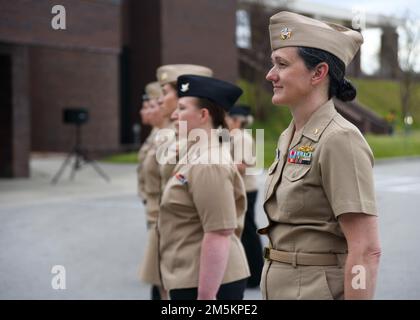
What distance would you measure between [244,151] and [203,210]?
3.39 m

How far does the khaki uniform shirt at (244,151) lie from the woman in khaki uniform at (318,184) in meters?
4.12

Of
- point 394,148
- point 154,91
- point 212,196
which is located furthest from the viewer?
point 394,148

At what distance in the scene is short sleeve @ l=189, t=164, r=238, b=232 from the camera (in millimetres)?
3258

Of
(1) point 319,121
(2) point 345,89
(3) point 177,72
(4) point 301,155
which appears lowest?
(4) point 301,155

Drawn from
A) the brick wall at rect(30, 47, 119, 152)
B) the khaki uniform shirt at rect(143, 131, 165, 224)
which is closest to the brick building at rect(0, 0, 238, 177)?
the brick wall at rect(30, 47, 119, 152)

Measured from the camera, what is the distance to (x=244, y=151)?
6.62 meters

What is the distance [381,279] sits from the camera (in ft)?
20.6

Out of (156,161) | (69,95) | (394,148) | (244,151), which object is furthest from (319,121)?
(394,148)

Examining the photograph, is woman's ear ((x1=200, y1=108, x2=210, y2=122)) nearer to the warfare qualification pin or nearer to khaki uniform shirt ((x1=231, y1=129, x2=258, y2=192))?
the warfare qualification pin

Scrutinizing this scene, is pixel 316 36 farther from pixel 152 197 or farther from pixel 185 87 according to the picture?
pixel 152 197

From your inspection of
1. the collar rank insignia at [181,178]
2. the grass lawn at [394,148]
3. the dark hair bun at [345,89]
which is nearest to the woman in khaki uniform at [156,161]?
the collar rank insignia at [181,178]

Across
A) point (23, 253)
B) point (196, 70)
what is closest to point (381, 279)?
point (196, 70)
